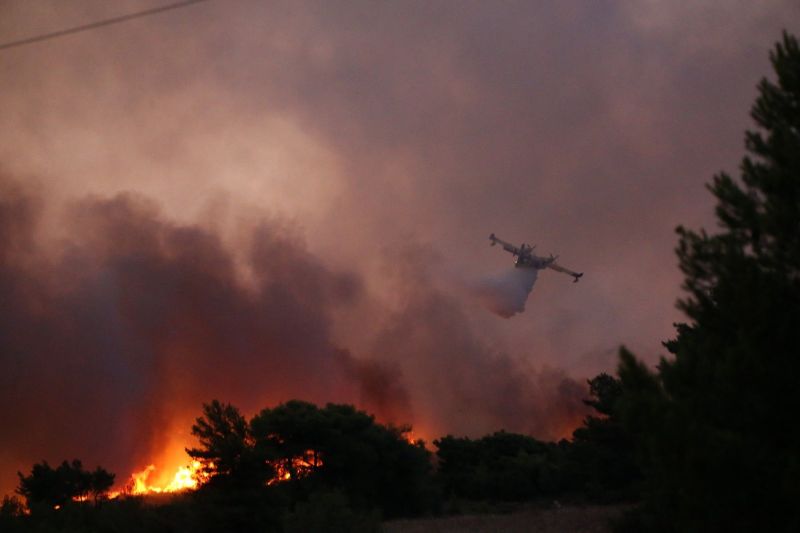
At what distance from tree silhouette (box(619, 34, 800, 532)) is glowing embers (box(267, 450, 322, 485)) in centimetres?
2778

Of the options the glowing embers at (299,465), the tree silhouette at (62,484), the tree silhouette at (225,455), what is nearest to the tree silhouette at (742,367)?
the tree silhouette at (225,455)

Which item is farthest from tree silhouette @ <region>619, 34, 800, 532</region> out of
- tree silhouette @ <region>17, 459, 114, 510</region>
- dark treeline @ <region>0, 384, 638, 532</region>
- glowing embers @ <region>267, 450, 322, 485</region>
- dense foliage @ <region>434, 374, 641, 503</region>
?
tree silhouette @ <region>17, 459, 114, 510</region>

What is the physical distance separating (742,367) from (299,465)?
31760mm

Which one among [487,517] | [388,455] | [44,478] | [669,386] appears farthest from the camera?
[44,478]

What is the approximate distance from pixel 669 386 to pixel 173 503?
86.7ft

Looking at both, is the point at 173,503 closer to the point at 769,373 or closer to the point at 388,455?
the point at 388,455

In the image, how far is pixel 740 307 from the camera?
37.9ft

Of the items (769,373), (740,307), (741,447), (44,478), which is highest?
(44,478)

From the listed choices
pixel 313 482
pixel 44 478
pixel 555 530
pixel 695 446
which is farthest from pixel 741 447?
pixel 44 478

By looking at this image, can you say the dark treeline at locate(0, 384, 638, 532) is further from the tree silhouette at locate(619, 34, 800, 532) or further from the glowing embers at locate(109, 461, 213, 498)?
the tree silhouette at locate(619, 34, 800, 532)

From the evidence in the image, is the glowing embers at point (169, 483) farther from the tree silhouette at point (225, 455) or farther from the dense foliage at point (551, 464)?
the dense foliage at point (551, 464)

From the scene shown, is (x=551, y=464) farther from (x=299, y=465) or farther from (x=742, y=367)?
(x=742, y=367)

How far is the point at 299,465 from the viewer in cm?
4016

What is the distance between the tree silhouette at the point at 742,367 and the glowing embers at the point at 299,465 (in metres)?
27.8
